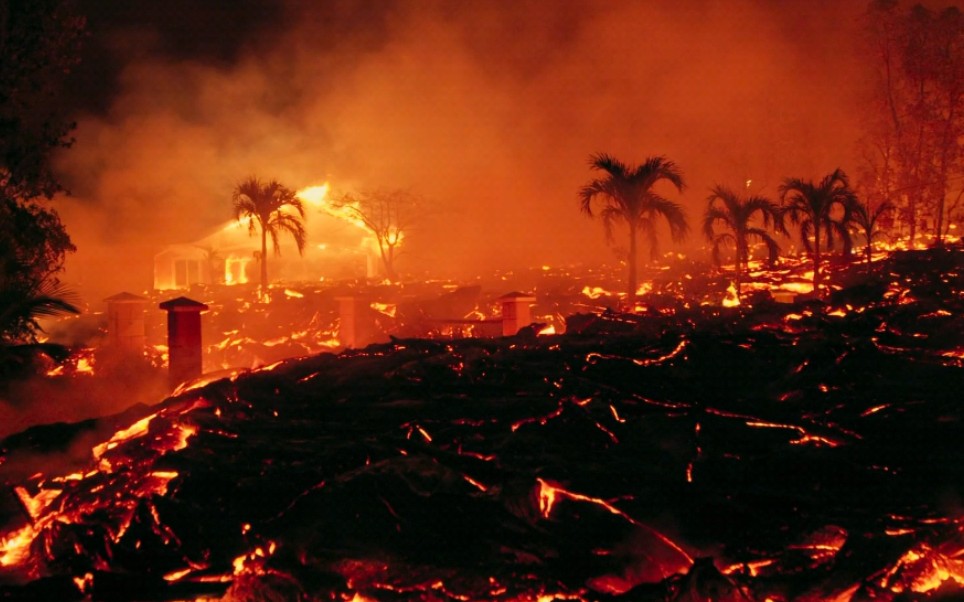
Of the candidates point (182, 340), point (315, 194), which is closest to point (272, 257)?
point (315, 194)

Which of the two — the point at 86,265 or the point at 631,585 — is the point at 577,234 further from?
the point at 631,585

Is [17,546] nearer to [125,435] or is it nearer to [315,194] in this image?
[125,435]

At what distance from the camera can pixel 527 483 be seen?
4.70m

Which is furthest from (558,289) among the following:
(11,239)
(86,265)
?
(86,265)

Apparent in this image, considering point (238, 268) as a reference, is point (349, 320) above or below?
below

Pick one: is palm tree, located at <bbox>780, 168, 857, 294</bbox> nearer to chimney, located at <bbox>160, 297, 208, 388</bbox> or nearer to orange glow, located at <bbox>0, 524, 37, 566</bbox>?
chimney, located at <bbox>160, 297, 208, 388</bbox>

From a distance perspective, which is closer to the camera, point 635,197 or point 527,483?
point 527,483

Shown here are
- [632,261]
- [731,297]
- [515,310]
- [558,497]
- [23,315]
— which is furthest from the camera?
[731,297]

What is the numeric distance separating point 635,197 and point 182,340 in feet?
30.4

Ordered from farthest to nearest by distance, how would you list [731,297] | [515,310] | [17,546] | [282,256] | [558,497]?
[282,256]
[731,297]
[515,310]
[17,546]
[558,497]

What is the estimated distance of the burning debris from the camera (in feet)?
13.6

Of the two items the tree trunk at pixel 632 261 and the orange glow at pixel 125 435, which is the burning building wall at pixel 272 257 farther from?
the orange glow at pixel 125 435

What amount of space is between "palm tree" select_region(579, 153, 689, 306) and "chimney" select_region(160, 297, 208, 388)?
8.28 m

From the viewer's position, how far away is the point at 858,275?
18.4 meters
